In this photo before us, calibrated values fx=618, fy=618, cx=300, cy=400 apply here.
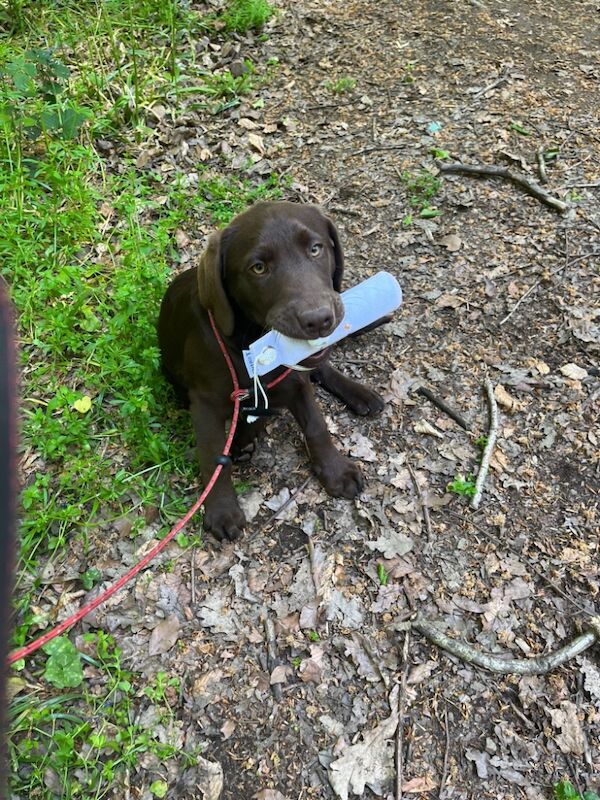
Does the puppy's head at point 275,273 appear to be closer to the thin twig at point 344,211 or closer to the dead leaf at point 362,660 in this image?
the dead leaf at point 362,660

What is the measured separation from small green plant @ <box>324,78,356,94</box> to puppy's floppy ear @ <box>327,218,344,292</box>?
358 centimetres

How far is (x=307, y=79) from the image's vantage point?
620 centimetres

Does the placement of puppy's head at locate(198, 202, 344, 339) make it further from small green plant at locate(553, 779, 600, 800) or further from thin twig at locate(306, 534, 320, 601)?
small green plant at locate(553, 779, 600, 800)

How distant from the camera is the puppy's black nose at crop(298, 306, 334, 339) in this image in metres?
2.62

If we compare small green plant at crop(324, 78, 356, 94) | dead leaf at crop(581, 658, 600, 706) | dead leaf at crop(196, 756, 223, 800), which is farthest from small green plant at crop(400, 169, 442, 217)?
dead leaf at crop(196, 756, 223, 800)

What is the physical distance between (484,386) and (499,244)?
1341 mm

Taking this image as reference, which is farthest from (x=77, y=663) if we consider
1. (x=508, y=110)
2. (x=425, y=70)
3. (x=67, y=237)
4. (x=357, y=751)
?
(x=425, y=70)

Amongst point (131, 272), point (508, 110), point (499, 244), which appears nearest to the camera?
point (131, 272)

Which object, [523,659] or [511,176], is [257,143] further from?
[523,659]

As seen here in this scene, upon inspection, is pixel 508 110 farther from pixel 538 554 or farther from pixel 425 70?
pixel 538 554

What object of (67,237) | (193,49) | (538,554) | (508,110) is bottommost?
(538,554)

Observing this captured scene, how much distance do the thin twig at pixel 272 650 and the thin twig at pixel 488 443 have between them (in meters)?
1.19

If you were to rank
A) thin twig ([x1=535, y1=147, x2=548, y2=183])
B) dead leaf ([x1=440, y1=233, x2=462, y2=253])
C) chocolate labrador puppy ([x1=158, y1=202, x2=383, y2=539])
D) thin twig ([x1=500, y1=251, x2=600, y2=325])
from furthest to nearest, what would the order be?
thin twig ([x1=535, y1=147, x2=548, y2=183]) → dead leaf ([x1=440, y1=233, x2=462, y2=253]) → thin twig ([x1=500, y1=251, x2=600, y2=325]) → chocolate labrador puppy ([x1=158, y1=202, x2=383, y2=539])

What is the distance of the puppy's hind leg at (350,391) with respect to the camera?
3.64m
